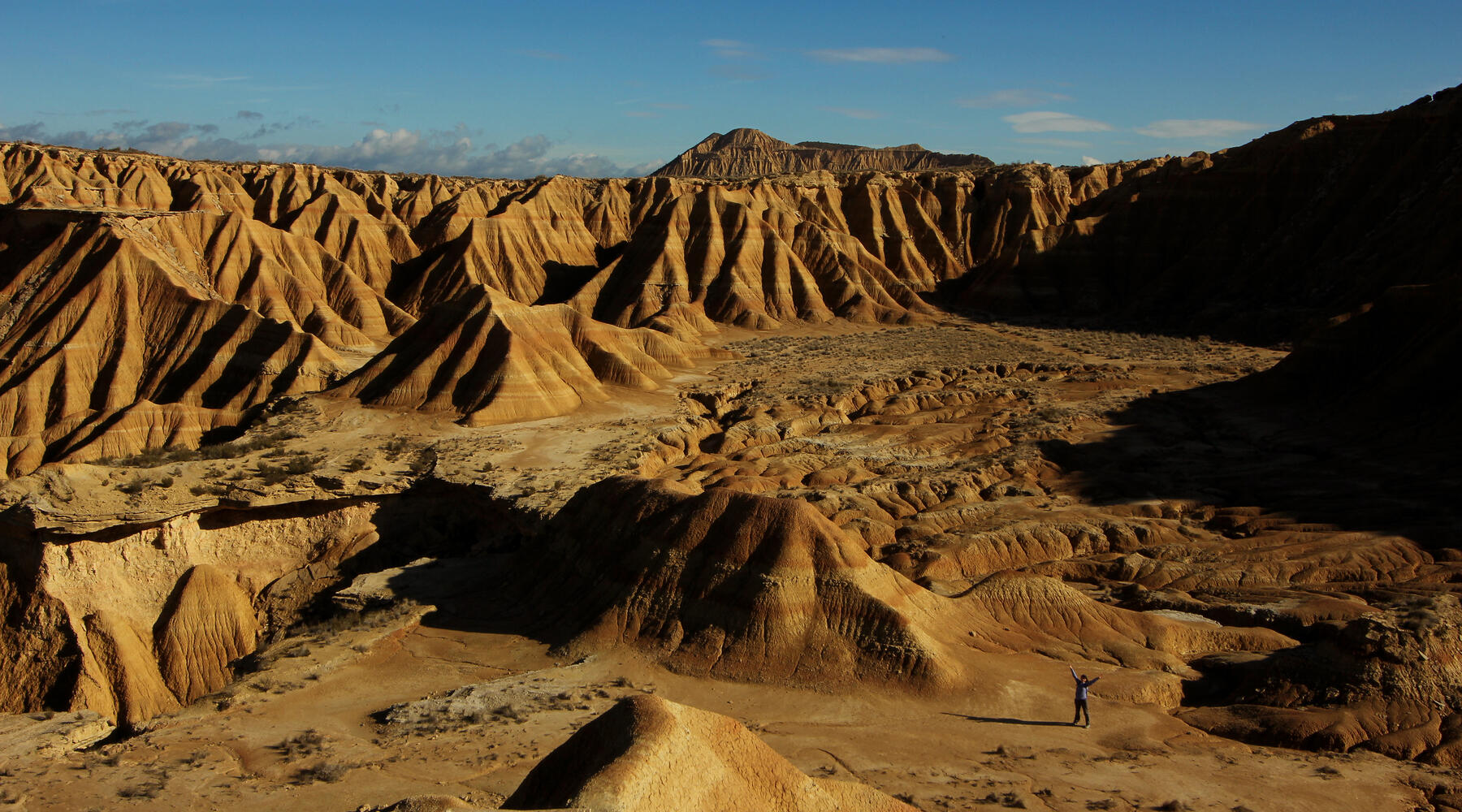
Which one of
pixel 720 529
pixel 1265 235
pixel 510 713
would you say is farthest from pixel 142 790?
pixel 1265 235

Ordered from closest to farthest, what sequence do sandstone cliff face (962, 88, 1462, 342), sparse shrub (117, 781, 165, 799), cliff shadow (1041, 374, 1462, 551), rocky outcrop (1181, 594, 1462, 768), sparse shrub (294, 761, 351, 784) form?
sparse shrub (117, 781, 165, 799), sparse shrub (294, 761, 351, 784), rocky outcrop (1181, 594, 1462, 768), cliff shadow (1041, 374, 1462, 551), sandstone cliff face (962, 88, 1462, 342)

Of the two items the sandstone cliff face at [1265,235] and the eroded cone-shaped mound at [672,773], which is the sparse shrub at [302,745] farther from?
the sandstone cliff face at [1265,235]

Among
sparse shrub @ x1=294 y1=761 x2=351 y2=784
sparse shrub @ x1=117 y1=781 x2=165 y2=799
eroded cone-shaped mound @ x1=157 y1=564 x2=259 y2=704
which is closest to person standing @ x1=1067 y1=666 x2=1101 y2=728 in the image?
sparse shrub @ x1=294 y1=761 x2=351 y2=784

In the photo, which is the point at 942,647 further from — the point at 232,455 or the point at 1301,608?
the point at 232,455

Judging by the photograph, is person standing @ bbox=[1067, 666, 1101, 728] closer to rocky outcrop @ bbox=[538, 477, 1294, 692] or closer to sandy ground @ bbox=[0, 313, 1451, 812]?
sandy ground @ bbox=[0, 313, 1451, 812]

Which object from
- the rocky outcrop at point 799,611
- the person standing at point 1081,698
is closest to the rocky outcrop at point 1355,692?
the rocky outcrop at point 799,611

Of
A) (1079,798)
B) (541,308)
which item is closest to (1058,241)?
(541,308)

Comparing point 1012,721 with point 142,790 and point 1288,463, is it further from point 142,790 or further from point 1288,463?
point 1288,463
